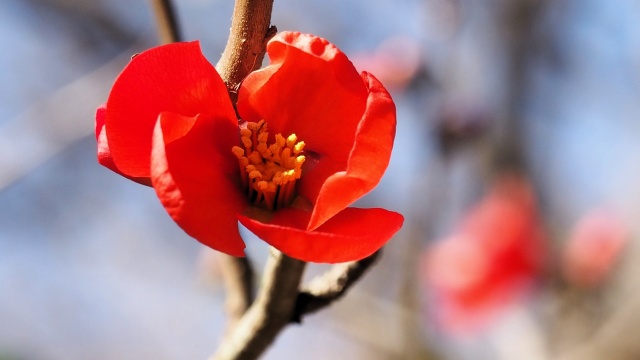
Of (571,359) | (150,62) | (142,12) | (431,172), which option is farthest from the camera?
(142,12)

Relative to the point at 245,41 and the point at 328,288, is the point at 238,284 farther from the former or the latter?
the point at 245,41

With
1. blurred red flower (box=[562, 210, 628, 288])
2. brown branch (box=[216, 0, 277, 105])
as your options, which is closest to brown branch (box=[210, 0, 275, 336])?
brown branch (box=[216, 0, 277, 105])

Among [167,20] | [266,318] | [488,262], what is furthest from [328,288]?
[488,262]

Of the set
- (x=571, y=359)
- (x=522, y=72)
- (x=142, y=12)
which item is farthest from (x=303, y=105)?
(x=142, y=12)

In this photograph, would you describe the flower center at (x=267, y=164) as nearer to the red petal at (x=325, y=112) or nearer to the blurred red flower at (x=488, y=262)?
the red petal at (x=325, y=112)

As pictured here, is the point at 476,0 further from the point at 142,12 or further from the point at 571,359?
the point at 571,359

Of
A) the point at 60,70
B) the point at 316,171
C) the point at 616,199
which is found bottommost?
the point at 60,70
